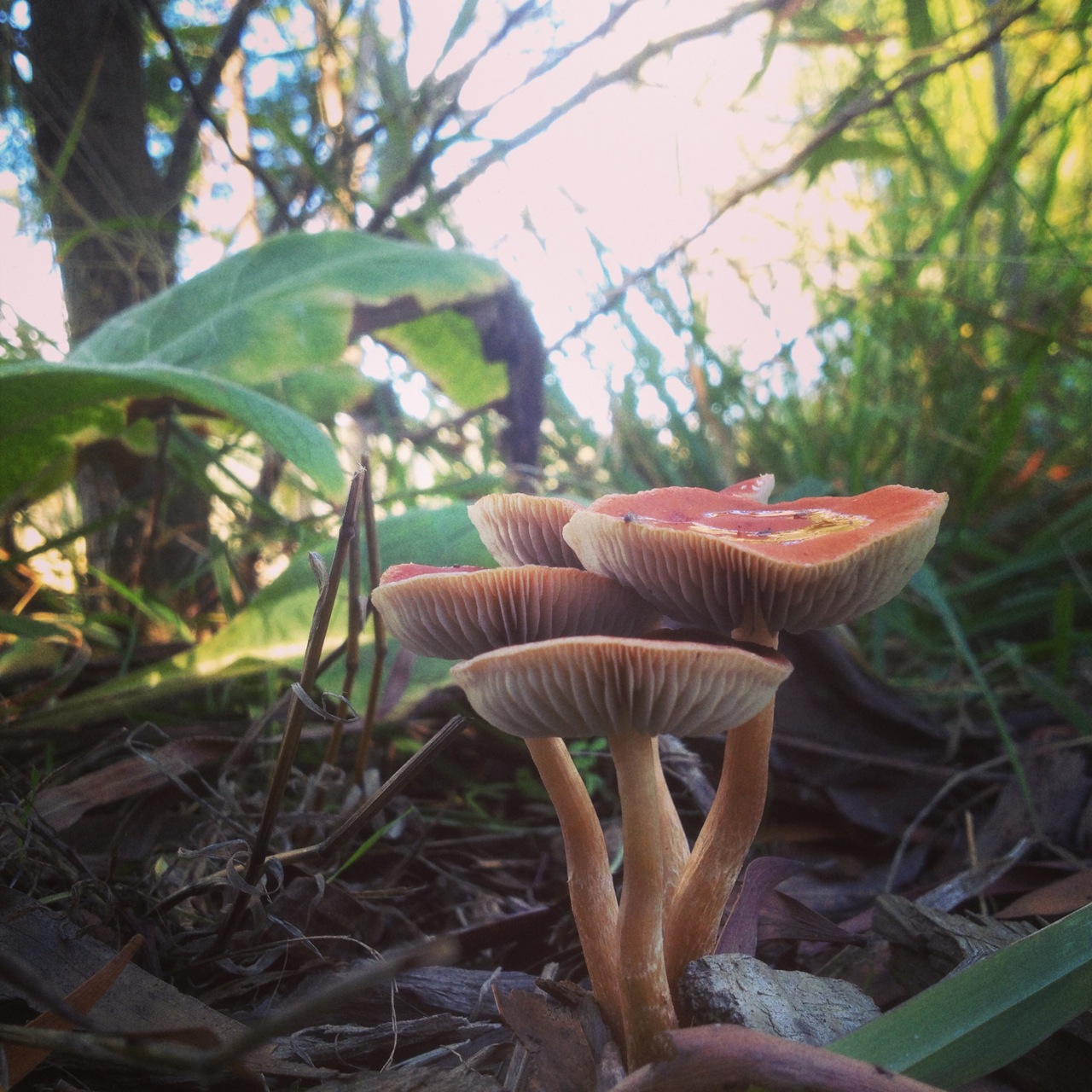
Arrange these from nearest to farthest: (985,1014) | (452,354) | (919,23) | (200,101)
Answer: (985,1014)
(200,101)
(452,354)
(919,23)

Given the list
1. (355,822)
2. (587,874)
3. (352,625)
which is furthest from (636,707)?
(352,625)

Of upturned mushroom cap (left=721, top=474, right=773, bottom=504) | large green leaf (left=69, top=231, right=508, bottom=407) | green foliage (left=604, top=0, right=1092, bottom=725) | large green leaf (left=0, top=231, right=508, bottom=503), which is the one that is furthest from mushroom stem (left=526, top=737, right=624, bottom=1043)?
green foliage (left=604, top=0, right=1092, bottom=725)

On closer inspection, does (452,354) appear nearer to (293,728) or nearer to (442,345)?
(442,345)

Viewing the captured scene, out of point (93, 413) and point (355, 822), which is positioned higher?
point (93, 413)

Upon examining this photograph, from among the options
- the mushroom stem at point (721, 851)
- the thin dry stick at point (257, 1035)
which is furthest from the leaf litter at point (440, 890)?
the mushroom stem at point (721, 851)

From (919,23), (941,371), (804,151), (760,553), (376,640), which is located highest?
(919,23)

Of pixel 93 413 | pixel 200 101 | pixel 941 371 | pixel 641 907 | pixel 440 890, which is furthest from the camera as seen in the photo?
pixel 941 371

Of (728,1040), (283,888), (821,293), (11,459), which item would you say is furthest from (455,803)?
(821,293)

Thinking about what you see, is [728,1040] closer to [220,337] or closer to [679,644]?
[679,644]
